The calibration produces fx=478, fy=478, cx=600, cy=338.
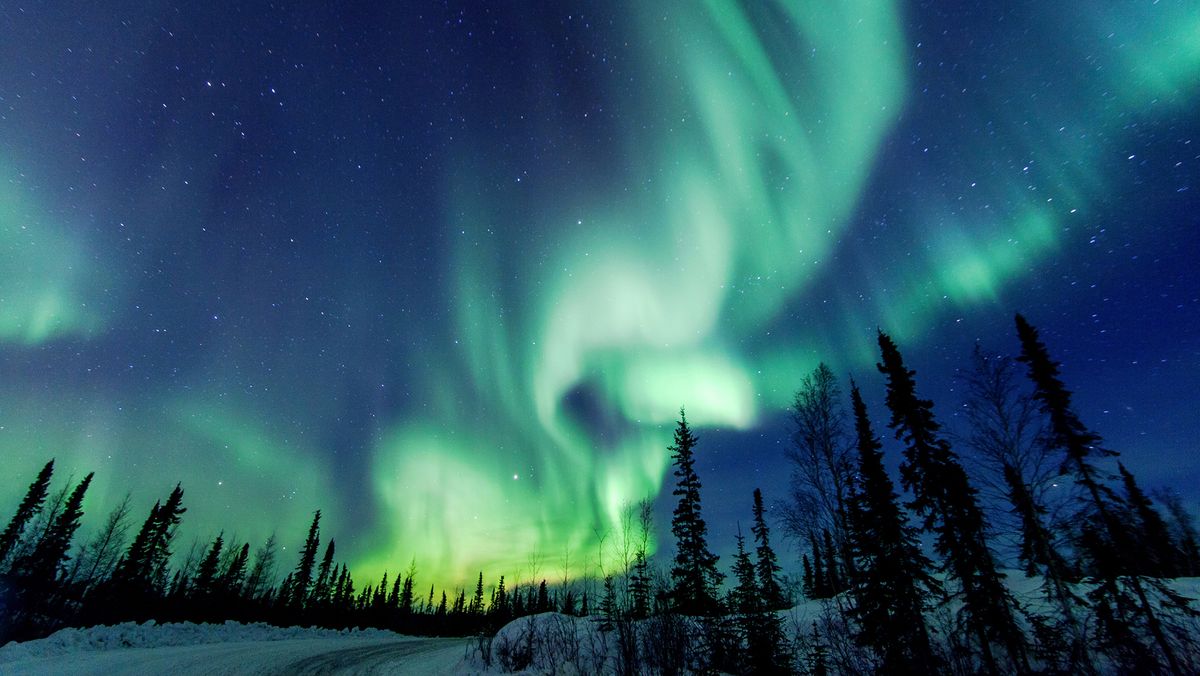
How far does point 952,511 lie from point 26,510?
91.8 meters

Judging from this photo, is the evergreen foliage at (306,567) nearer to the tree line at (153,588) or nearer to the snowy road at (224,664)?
the tree line at (153,588)

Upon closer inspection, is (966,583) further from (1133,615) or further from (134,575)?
(134,575)

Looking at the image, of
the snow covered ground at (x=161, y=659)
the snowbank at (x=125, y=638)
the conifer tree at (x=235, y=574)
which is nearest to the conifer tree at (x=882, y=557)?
the snow covered ground at (x=161, y=659)

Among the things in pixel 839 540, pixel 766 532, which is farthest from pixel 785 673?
pixel 766 532

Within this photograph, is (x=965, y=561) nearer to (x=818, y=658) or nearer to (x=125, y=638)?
(x=818, y=658)

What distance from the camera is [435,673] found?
46.7ft

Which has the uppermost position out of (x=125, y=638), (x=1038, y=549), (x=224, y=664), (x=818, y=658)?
(x=1038, y=549)

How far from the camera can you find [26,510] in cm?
5650

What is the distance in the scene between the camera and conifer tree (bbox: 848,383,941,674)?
64.3ft

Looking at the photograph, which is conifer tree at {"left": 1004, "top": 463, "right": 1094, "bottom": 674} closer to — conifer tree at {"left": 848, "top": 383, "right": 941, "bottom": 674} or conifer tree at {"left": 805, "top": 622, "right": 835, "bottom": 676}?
conifer tree at {"left": 848, "top": 383, "right": 941, "bottom": 674}

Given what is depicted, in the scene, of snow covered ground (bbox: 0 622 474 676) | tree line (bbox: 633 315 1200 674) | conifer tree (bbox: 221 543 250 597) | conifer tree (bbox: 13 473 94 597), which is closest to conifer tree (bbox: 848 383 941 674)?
tree line (bbox: 633 315 1200 674)

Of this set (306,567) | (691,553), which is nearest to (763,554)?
(691,553)

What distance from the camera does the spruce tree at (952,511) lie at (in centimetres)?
1995

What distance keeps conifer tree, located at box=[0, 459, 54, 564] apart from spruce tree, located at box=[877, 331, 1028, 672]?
87972 mm
